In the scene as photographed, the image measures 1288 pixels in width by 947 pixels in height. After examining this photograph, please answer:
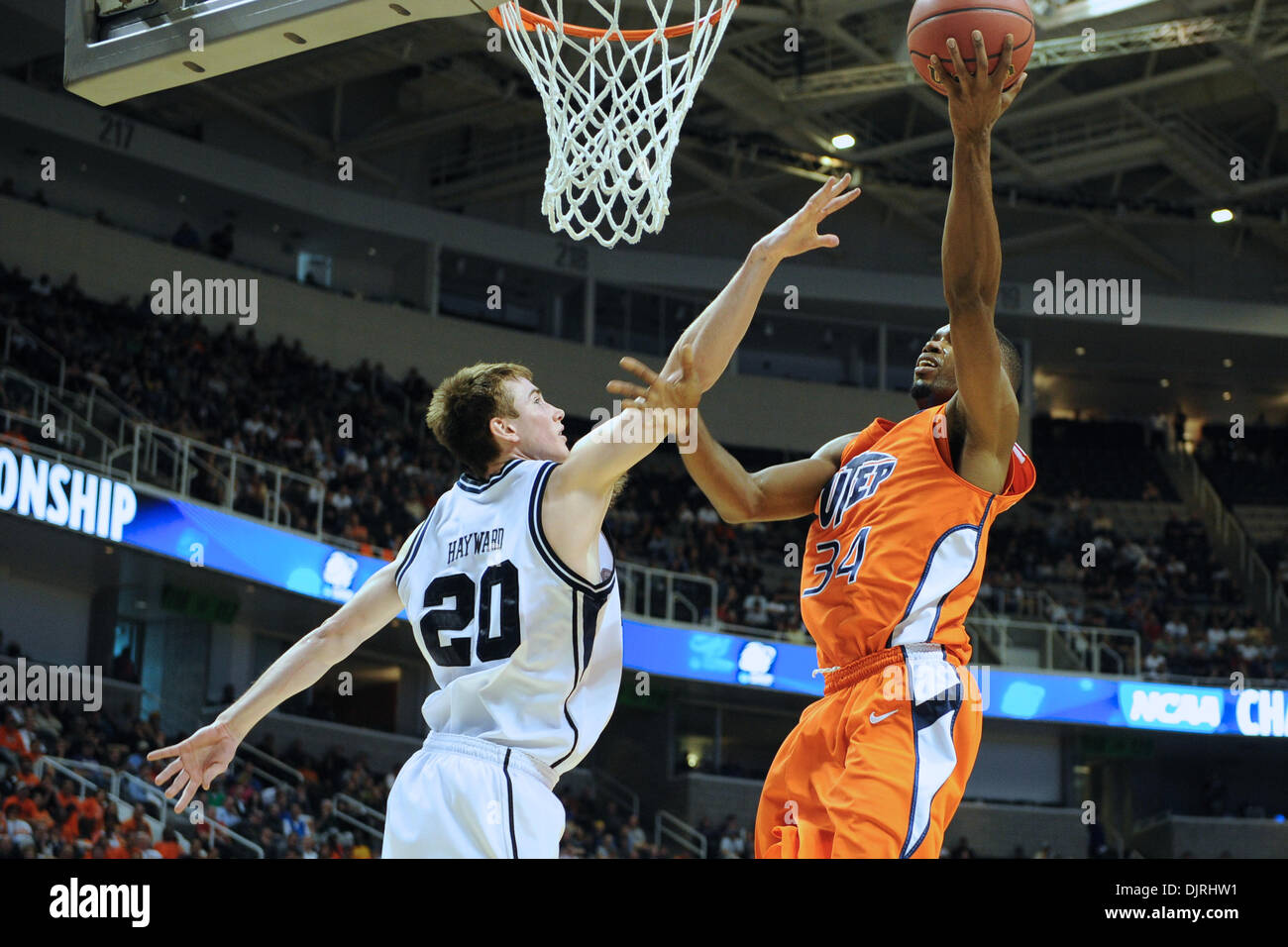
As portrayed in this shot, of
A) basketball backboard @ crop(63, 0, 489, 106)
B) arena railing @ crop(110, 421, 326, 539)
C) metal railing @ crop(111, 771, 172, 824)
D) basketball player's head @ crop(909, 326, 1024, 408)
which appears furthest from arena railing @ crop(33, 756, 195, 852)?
basketball player's head @ crop(909, 326, 1024, 408)

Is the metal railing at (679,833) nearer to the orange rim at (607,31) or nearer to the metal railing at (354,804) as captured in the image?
Result: the metal railing at (354,804)

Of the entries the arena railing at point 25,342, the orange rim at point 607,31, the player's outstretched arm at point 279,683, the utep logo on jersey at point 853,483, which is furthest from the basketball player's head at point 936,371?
the arena railing at point 25,342

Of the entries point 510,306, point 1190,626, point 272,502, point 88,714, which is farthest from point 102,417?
point 1190,626

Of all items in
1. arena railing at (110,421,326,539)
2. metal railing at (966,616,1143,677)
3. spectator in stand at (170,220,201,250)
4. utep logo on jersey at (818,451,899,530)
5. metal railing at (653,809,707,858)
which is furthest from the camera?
spectator in stand at (170,220,201,250)

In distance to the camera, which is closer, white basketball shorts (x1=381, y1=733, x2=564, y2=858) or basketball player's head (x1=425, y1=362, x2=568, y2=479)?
white basketball shorts (x1=381, y1=733, x2=564, y2=858)

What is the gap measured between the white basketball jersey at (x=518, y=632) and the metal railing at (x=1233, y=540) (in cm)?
2176

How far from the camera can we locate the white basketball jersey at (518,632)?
3447 millimetres

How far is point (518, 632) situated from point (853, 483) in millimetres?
1213

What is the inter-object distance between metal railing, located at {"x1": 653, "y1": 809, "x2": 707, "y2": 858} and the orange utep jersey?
13563 mm

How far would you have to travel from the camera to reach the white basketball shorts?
11.0 ft

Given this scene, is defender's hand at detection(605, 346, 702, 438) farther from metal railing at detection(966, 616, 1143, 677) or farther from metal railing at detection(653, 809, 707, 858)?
metal railing at detection(966, 616, 1143, 677)

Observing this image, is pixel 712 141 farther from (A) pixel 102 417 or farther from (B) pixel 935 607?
(B) pixel 935 607

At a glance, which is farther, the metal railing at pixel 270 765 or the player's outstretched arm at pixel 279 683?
the metal railing at pixel 270 765
